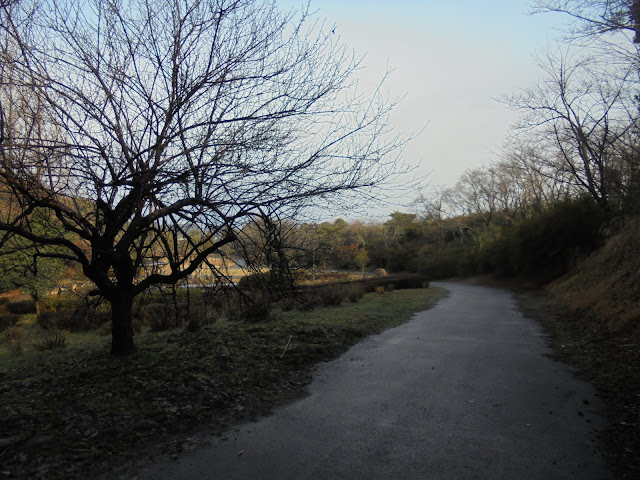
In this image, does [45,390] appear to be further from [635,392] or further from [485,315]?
[485,315]

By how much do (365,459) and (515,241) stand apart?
1316 inches

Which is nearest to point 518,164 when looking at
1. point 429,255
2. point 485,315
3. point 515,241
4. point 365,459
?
point 515,241

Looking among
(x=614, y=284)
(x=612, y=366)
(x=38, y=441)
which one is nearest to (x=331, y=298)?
(x=614, y=284)

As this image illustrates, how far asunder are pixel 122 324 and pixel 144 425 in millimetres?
2517

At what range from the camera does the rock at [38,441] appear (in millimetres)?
4277

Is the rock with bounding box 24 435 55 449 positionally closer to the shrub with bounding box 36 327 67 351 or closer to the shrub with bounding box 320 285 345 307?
the shrub with bounding box 36 327 67 351

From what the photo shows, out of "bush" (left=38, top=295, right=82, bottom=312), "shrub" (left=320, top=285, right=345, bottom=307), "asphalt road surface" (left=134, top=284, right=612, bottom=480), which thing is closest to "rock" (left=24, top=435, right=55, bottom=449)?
"asphalt road surface" (left=134, top=284, right=612, bottom=480)

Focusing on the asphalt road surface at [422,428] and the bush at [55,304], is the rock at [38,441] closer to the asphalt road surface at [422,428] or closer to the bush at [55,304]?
the asphalt road surface at [422,428]

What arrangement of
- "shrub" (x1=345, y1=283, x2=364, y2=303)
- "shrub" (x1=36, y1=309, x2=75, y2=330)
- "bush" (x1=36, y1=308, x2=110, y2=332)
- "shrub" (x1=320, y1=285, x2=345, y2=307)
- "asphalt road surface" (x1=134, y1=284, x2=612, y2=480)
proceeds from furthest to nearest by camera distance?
"shrub" (x1=345, y1=283, x2=364, y2=303)
"shrub" (x1=320, y1=285, x2=345, y2=307)
"shrub" (x1=36, y1=309, x2=75, y2=330)
"bush" (x1=36, y1=308, x2=110, y2=332)
"asphalt road surface" (x1=134, y1=284, x2=612, y2=480)

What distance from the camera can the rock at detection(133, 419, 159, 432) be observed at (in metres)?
4.82

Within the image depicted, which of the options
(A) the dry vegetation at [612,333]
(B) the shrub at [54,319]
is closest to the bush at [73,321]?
(B) the shrub at [54,319]

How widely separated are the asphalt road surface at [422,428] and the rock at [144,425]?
725 millimetres

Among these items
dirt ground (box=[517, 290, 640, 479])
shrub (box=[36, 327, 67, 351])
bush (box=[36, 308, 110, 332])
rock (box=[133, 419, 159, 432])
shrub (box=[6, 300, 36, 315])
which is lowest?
dirt ground (box=[517, 290, 640, 479])

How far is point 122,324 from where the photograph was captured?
23.0ft
